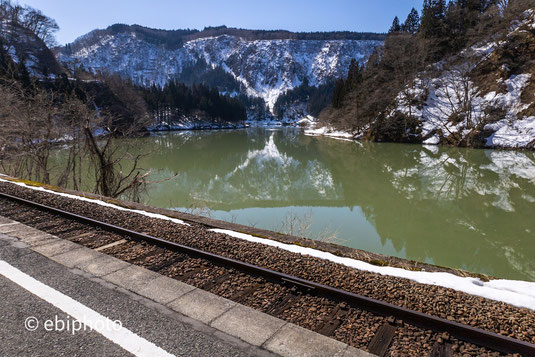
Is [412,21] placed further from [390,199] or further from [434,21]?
[390,199]

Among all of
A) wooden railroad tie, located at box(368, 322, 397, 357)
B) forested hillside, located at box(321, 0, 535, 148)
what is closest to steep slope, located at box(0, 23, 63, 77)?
forested hillside, located at box(321, 0, 535, 148)

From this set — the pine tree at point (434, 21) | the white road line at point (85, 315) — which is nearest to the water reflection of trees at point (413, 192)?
the white road line at point (85, 315)

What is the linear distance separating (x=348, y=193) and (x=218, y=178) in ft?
47.0

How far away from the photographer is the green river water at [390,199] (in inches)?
500

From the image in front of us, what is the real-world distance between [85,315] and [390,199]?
20301mm

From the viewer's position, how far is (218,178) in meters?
31.4

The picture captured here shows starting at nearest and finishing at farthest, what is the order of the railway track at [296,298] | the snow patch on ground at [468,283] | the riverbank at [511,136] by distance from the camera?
the railway track at [296,298] < the snow patch on ground at [468,283] < the riverbank at [511,136]

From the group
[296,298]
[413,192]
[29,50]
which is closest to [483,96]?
[413,192]

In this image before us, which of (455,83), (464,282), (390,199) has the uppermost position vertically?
(455,83)

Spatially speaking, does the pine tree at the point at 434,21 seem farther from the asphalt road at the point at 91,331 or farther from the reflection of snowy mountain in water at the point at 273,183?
the asphalt road at the point at 91,331

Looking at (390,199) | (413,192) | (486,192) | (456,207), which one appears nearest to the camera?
(456,207)

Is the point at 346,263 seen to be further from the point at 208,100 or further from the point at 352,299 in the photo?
the point at 208,100

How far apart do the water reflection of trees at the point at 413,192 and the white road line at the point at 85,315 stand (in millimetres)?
11110

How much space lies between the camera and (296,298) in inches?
195
